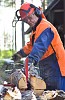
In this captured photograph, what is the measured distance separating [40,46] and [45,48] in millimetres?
95

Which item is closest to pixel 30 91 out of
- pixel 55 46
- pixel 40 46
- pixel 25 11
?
pixel 40 46

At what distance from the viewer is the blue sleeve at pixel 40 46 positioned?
5802mm

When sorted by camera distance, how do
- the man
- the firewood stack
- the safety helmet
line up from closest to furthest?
the firewood stack, the man, the safety helmet

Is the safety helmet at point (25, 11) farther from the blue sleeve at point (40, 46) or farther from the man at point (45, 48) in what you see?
the blue sleeve at point (40, 46)

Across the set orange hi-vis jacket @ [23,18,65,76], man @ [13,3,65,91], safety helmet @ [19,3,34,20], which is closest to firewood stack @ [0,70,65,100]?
man @ [13,3,65,91]

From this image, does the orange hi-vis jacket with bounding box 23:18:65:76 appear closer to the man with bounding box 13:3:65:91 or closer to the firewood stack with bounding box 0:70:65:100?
the man with bounding box 13:3:65:91

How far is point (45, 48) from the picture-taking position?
235 inches

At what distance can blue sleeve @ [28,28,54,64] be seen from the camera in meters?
5.80

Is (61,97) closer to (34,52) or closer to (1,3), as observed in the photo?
(34,52)

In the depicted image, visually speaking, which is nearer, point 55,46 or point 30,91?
point 30,91

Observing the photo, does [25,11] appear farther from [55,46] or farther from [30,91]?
[30,91]

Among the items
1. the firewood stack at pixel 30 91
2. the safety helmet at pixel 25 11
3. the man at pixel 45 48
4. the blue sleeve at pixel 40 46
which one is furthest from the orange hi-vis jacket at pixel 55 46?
the firewood stack at pixel 30 91

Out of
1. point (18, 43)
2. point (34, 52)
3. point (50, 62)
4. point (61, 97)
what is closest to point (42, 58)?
point (50, 62)

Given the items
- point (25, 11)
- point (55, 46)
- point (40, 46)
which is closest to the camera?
point (40, 46)
